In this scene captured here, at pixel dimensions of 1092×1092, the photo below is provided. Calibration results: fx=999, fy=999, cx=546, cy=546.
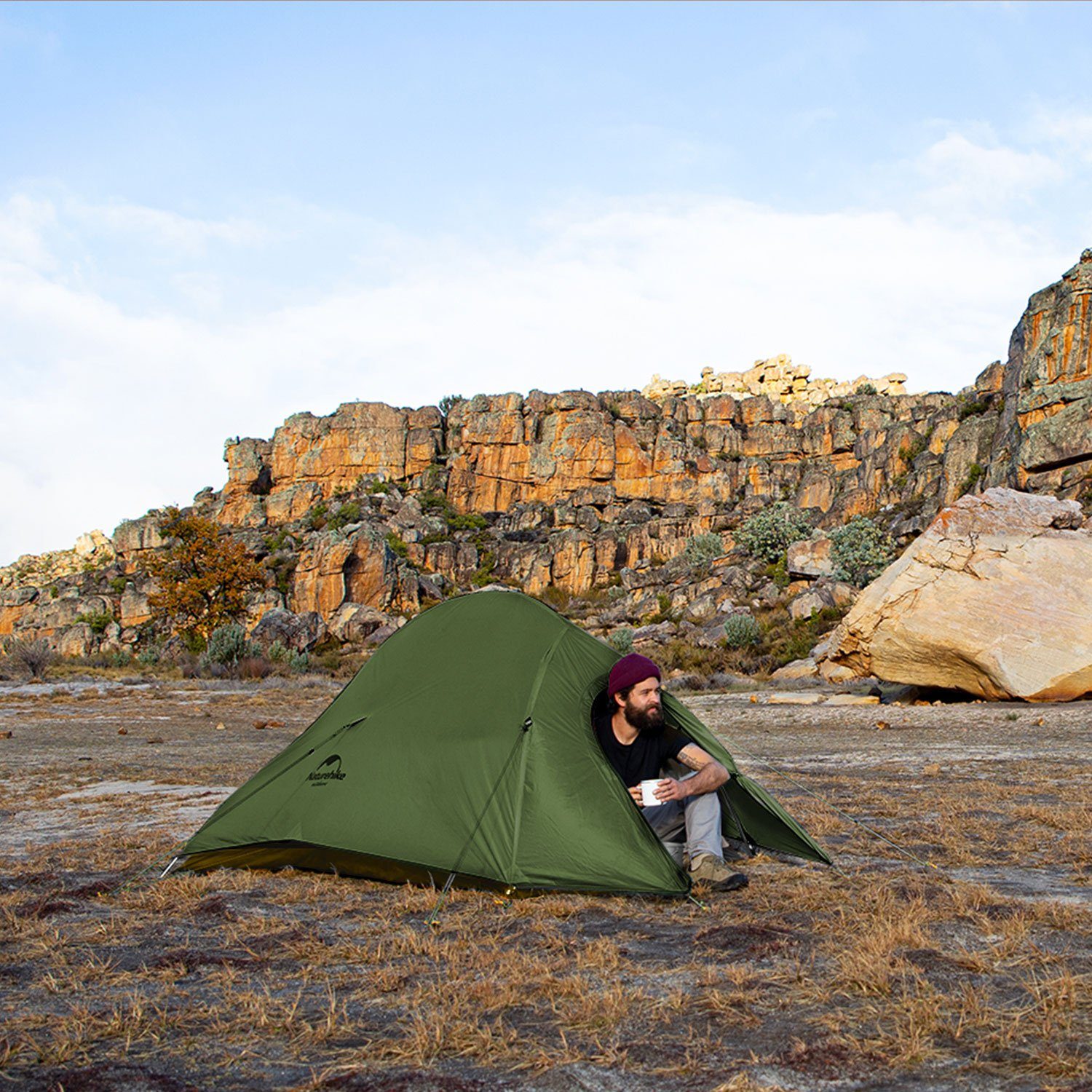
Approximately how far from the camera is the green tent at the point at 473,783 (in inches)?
203

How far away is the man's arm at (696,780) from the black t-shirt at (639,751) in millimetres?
107

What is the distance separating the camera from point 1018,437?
41.4 meters

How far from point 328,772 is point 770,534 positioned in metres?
46.6

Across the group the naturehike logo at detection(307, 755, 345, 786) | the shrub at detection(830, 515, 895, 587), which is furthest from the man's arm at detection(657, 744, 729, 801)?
the shrub at detection(830, 515, 895, 587)

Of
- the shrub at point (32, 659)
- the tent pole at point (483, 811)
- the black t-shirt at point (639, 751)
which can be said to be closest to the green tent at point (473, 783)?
the tent pole at point (483, 811)

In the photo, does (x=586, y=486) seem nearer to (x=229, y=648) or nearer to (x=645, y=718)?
(x=229, y=648)

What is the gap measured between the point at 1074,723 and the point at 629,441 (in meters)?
75.9

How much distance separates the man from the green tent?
7.9 inches

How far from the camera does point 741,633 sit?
31.1m

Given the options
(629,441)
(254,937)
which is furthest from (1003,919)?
(629,441)

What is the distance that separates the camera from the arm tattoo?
218 inches

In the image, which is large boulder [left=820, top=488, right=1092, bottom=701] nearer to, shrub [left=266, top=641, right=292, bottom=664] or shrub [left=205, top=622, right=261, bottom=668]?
shrub [left=205, top=622, right=261, bottom=668]

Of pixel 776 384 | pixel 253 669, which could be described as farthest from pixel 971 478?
pixel 776 384

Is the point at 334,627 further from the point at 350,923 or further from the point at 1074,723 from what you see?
the point at 350,923
